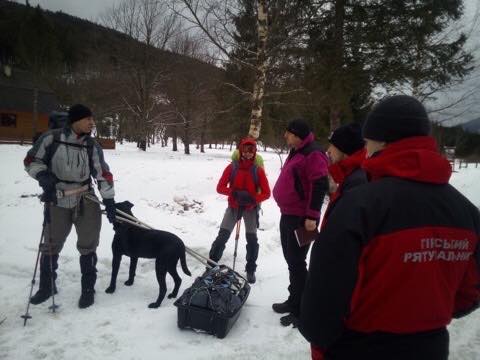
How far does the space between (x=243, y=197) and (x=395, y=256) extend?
11.5ft

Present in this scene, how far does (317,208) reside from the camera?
360 centimetres

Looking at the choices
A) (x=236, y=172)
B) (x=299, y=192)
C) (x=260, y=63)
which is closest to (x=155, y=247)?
(x=236, y=172)

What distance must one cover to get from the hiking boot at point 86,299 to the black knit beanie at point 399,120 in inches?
151

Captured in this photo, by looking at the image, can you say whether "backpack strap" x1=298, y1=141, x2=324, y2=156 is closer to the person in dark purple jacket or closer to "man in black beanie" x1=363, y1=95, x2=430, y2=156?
the person in dark purple jacket

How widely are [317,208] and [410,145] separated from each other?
218 cm

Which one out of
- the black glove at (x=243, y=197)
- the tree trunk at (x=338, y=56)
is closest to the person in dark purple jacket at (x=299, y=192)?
the black glove at (x=243, y=197)

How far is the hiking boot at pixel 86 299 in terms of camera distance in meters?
3.88

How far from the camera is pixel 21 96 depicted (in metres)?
32.8

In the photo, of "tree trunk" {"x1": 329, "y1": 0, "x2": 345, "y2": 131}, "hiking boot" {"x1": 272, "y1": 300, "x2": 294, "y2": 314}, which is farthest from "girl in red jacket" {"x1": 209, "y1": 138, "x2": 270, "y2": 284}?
"tree trunk" {"x1": 329, "y1": 0, "x2": 345, "y2": 131}

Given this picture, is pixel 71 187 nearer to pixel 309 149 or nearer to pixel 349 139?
pixel 309 149

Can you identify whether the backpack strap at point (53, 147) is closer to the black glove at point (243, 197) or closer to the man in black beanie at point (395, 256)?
the black glove at point (243, 197)

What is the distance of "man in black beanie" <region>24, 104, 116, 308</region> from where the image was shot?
3723 millimetres

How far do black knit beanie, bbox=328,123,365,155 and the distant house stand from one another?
3551cm

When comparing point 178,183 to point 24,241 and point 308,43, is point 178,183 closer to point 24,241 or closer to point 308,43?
point 24,241
